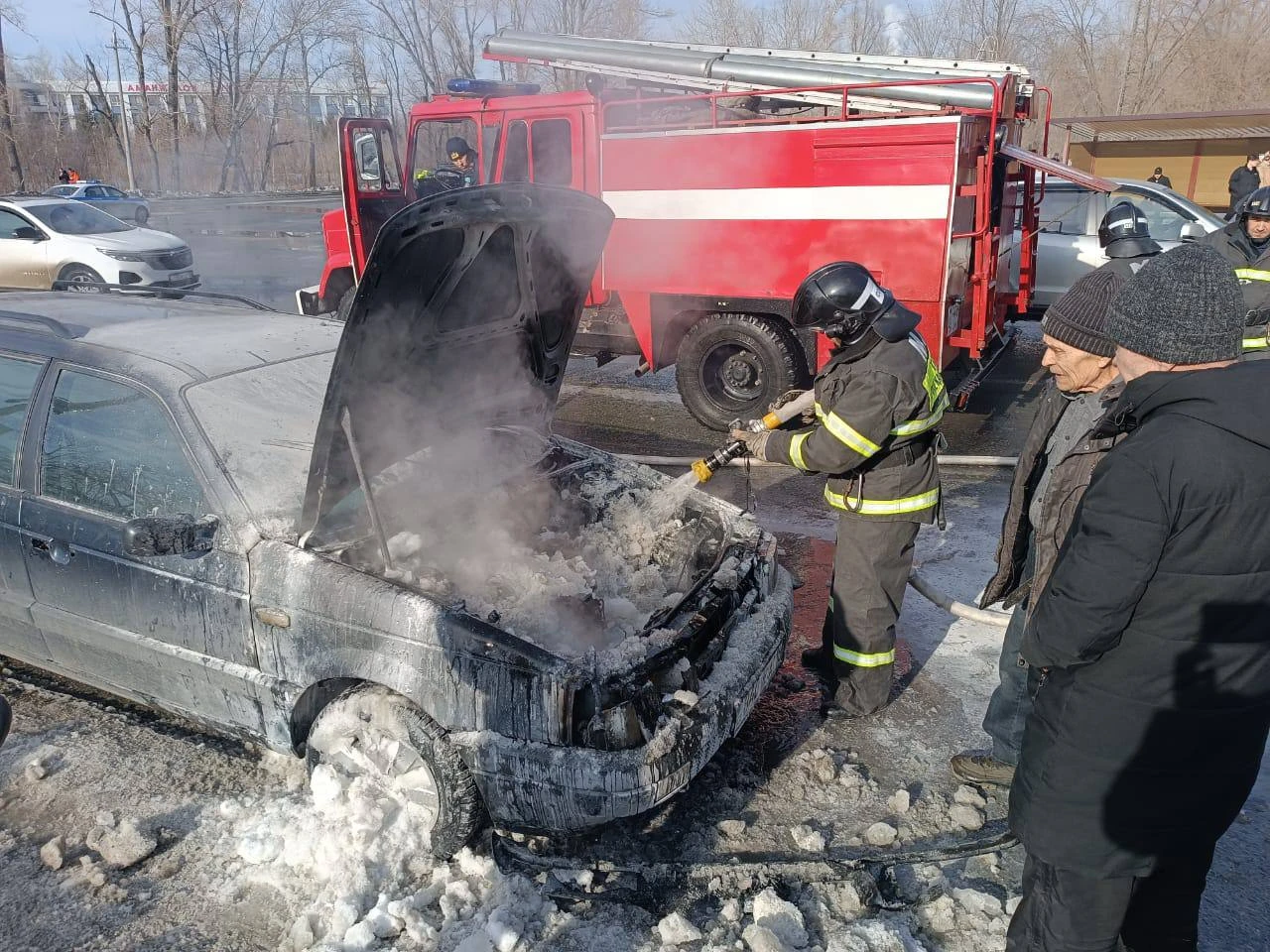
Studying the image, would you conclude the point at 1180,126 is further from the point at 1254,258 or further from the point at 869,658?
the point at 869,658

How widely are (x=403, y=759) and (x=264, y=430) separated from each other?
4.01 ft

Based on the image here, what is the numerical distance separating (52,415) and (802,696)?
3.04 m

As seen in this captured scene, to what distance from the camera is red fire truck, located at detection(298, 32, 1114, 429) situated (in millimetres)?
6312

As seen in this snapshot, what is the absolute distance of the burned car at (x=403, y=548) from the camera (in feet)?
8.41

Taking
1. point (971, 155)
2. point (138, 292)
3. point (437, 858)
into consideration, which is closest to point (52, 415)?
point (138, 292)

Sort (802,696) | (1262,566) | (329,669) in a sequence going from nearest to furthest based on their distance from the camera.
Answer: (1262,566) → (329,669) → (802,696)

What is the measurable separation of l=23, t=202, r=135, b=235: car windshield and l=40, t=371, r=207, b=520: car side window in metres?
11.6

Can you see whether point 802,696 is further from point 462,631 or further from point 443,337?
point 443,337

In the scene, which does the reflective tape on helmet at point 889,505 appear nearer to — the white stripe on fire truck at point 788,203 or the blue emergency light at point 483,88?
the white stripe on fire truck at point 788,203

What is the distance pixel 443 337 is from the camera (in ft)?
10.5

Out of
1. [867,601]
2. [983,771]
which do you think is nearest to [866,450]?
[867,601]

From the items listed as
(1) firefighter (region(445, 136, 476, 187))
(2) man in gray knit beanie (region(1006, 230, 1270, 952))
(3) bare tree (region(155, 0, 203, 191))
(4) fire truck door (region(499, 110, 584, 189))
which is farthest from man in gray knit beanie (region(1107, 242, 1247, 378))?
(3) bare tree (region(155, 0, 203, 191))

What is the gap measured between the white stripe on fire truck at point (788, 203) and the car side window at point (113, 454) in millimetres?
4787

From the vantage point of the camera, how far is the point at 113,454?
3.03m
